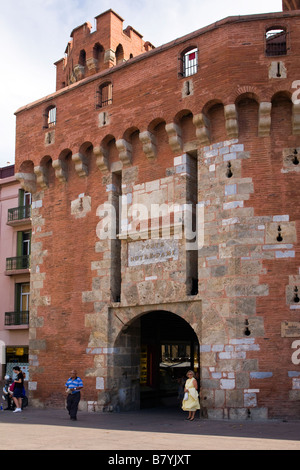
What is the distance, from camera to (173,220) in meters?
15.3

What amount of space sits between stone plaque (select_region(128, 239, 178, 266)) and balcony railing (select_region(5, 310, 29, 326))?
13575mm

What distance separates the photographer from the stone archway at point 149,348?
15766 mm

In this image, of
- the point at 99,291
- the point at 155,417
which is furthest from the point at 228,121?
the point at 155,417

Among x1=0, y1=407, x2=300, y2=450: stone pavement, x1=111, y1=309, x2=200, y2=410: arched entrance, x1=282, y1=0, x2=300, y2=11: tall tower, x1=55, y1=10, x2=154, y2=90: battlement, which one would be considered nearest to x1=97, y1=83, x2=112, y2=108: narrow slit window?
x1=55, y1=10, x2=154, y2=90: battlement

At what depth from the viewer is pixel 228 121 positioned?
14.4 metres

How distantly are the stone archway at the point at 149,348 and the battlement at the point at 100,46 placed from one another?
10245mm

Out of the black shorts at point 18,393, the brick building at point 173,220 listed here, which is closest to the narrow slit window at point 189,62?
the brick building at point 173,220

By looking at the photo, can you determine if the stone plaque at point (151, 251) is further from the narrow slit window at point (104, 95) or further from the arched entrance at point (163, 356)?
the narrow slit window at point (104, 95)

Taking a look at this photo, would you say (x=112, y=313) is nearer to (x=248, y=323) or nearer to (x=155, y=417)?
(x=155, y=417)

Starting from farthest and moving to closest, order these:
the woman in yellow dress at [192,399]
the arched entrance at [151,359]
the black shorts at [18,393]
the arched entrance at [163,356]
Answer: the arched entrance at [163,356]
the black shorts at [18,393]
the arched entrance at [151,359]
the woman in yellow dress at [192,399]

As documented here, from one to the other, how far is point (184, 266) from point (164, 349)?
6131 mm

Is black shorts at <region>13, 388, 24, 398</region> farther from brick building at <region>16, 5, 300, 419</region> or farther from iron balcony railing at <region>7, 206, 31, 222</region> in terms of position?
iron balcony railing at <region>7, 206, 31, 222</region>

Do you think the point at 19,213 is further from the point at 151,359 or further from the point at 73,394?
the point at 73,394

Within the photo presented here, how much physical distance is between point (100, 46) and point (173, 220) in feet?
34.6
